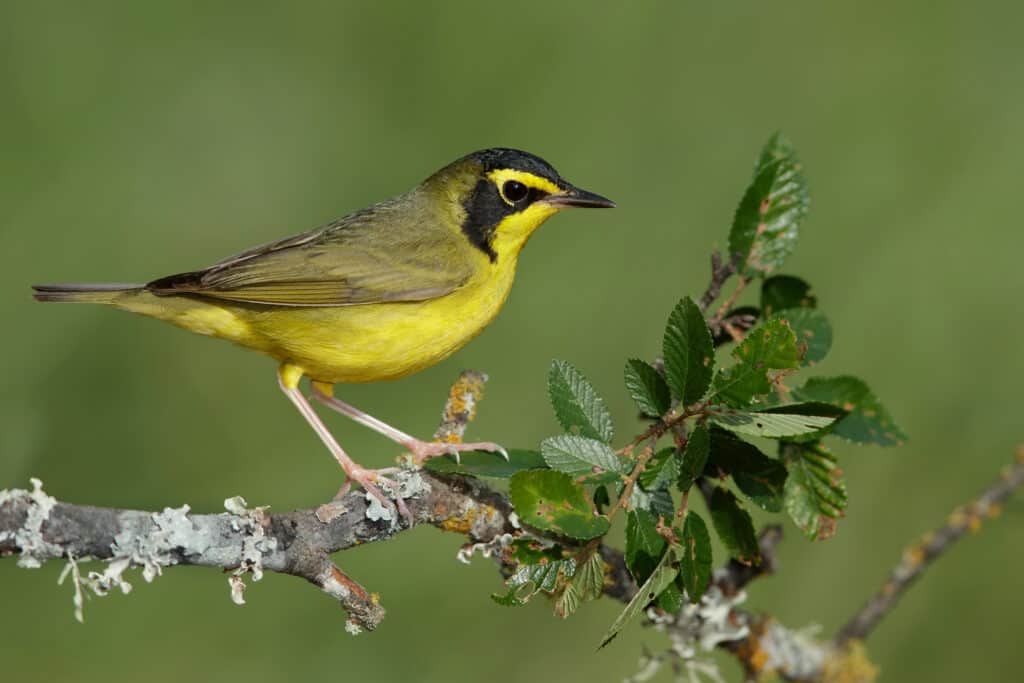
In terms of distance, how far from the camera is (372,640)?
5582 mm

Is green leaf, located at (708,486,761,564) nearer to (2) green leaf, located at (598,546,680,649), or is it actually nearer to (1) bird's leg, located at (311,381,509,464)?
(2) green leaf, located at (598,546,680,649)

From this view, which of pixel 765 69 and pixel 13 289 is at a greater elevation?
pixel 765 69

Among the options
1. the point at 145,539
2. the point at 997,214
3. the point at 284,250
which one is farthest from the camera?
the point at 997,214

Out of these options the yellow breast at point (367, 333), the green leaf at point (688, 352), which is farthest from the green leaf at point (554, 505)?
the yellow breast at point (367, 333)

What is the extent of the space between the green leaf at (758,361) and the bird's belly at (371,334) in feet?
5.92

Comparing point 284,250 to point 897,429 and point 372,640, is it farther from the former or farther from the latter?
point 897,429

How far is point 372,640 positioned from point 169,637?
97 centimetres

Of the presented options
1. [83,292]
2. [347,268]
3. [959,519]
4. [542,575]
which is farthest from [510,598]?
[83,292]

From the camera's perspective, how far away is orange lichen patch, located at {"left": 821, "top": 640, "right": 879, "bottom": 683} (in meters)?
3.96

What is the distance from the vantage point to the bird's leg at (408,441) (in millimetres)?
3646

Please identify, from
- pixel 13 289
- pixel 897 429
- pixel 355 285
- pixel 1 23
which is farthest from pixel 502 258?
pixel 1 23

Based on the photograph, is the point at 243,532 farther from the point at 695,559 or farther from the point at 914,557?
the point at 914,557

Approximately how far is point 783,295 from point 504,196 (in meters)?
1.62

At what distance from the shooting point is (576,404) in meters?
3.11
